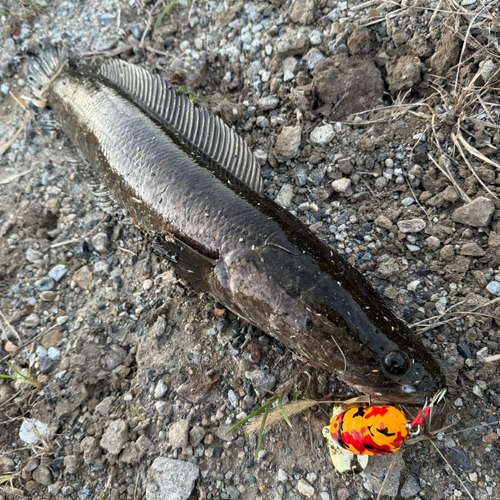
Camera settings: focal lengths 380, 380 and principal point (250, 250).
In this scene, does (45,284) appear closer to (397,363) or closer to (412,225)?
(397,363)

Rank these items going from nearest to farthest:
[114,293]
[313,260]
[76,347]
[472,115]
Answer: [313,260] → [472,115] → [76,347] → [114,293]

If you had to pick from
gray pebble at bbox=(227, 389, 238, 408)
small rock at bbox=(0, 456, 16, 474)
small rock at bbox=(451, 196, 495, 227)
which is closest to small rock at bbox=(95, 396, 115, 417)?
small rock at bbox=(0, 456, 16, 474)

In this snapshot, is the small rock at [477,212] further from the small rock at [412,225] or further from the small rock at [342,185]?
the small rock at [342,185]

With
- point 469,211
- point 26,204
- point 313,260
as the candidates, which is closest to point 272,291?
point 313,260

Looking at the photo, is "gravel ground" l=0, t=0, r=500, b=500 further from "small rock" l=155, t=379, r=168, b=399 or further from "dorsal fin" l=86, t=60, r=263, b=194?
"dorsal fin" l=86, t=60, r=263, b=194

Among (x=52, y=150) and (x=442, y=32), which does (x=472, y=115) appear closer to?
(x=442, y=32)
